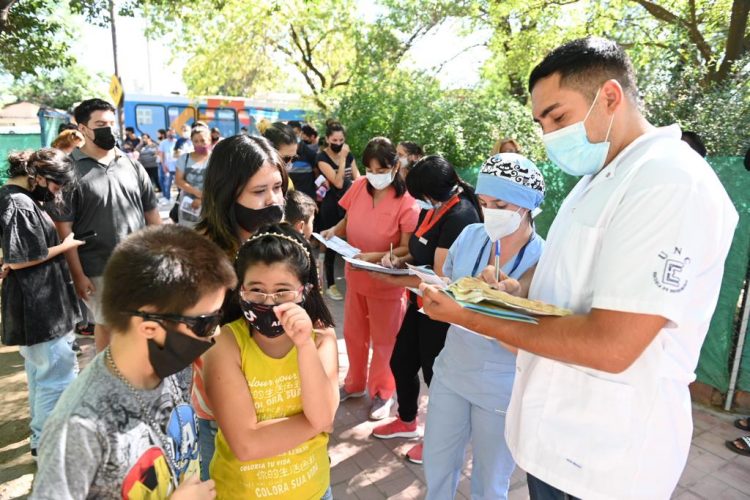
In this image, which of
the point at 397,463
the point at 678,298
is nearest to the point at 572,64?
the point at 678,298

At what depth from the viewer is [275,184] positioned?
224cm

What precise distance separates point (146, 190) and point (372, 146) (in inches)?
73.8

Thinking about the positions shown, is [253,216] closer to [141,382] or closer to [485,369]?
[141,382]

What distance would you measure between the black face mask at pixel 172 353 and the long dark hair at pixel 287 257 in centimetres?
46

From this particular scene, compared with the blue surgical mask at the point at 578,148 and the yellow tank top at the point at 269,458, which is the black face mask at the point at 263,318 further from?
the blue surgical mask at the point at 578,148

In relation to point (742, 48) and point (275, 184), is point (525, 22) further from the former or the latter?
point (275, 184)

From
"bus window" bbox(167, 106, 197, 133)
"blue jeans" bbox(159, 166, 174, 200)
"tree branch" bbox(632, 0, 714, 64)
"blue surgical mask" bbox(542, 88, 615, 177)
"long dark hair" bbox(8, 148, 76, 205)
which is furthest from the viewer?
"bus window" bbox(167, 106, 197, 133)

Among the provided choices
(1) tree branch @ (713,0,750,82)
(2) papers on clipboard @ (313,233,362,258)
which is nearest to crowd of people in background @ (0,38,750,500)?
(2) papers on clipboard @ (313,233,362,258)

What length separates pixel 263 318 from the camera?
1736 mm

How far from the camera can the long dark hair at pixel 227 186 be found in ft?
6.92

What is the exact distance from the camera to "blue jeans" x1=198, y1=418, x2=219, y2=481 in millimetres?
1946

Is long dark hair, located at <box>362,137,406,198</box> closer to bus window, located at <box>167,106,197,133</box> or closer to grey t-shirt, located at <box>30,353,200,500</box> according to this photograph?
grey t-shirt, located at <box>30,353,200,500</box>

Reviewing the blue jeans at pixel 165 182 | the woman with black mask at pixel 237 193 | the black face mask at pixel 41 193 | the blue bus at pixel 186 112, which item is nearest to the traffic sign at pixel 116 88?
the blue jeans at pixel 165 182

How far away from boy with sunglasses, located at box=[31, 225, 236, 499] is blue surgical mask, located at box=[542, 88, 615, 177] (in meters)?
1.11
